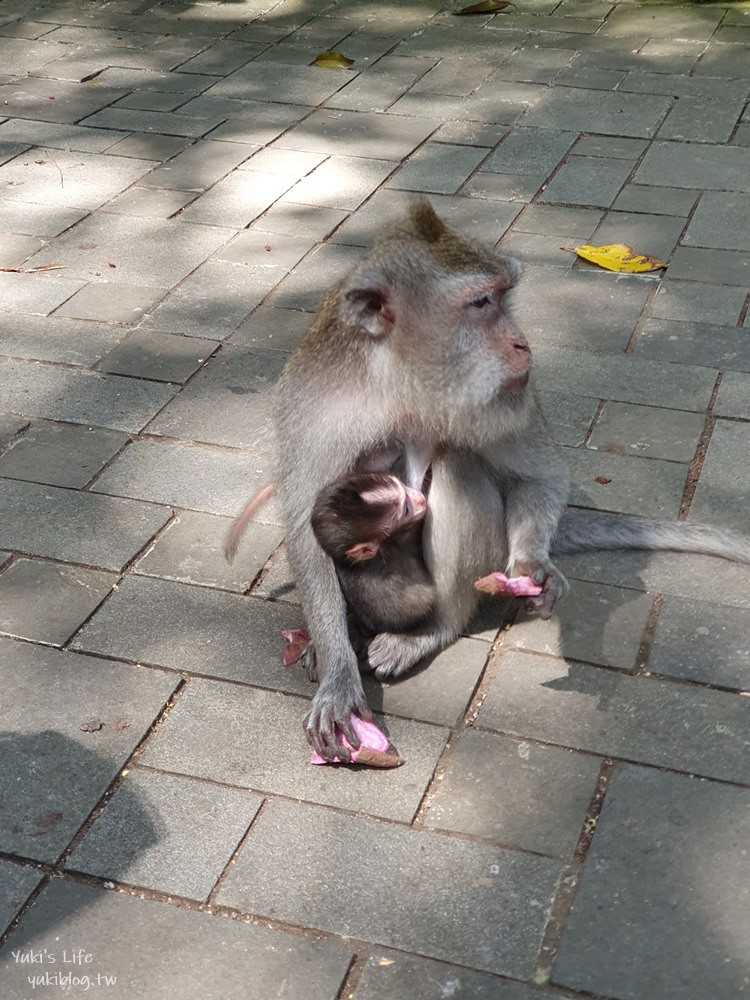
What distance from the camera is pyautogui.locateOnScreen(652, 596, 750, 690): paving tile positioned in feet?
10.5

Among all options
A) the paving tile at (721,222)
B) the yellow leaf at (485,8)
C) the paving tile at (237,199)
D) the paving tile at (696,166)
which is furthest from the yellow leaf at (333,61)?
the paving tile at (721,222)

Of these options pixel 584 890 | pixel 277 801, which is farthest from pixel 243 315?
pixel 584 890

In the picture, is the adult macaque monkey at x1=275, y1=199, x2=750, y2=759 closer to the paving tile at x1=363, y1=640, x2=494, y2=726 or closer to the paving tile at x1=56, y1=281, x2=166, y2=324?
the paving tile at x1=363, y1=640, x2=494, y2=726

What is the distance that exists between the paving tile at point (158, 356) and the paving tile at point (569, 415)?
4.10 feet

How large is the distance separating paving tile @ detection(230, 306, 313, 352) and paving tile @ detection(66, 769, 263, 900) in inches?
85.4

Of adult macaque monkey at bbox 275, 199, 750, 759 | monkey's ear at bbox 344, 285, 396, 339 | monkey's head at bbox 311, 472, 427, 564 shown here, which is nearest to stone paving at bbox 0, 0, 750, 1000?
adult macaque monkey at bbox 275, 199, 750, 759

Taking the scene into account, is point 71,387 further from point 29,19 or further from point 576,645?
point 29,19

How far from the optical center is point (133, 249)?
5.46m

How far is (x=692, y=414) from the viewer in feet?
14.0

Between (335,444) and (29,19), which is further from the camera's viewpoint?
(29,19)

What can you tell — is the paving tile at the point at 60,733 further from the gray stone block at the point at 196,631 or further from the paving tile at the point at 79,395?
the paving tile at the point at 79,395

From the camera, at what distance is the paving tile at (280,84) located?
7.03 m

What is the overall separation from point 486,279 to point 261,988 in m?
1.57

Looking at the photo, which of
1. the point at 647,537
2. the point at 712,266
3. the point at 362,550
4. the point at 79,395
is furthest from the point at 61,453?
the point at 712,266
